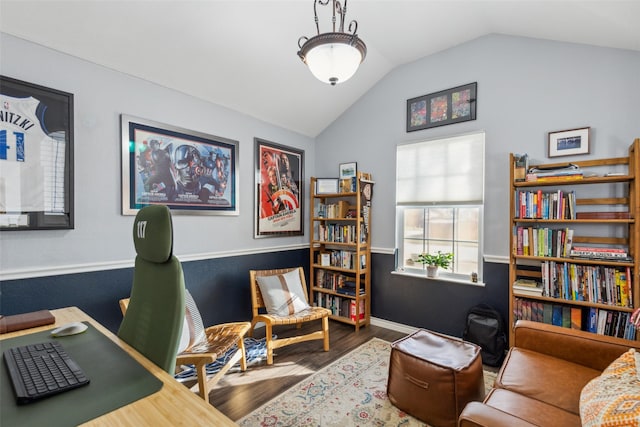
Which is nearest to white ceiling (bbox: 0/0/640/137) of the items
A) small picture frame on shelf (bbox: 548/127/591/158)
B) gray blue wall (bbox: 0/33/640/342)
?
gray blue wall (bbox: 0/33/640/342)

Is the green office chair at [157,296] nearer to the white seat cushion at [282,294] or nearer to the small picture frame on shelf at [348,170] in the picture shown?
the white seat cushion at [282,294]

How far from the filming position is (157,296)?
108 centimetres

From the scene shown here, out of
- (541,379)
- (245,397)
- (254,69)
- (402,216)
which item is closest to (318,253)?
(402,216)

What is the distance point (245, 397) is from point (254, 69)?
2.76 m

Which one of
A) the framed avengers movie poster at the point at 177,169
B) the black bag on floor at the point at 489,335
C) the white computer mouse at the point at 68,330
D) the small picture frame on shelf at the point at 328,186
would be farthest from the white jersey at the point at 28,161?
the black bag on floor at the point at 489,335

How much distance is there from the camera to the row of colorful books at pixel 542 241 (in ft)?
7.63

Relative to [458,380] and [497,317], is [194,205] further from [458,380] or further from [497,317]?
[497,317]

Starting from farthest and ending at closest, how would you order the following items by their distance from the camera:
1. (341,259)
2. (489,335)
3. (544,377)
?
(341,259) → (489,335) → (544,377)

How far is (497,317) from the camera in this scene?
8.89ft

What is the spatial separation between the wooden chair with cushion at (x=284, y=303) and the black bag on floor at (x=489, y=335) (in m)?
1.32

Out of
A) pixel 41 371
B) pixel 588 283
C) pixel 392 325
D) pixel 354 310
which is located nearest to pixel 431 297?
pixel 392 325

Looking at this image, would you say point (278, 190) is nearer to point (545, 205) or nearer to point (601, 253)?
point (545, 205)

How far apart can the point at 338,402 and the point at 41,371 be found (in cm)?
176

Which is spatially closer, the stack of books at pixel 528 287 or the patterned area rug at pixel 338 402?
the patterned area rug at pixel 338 402
